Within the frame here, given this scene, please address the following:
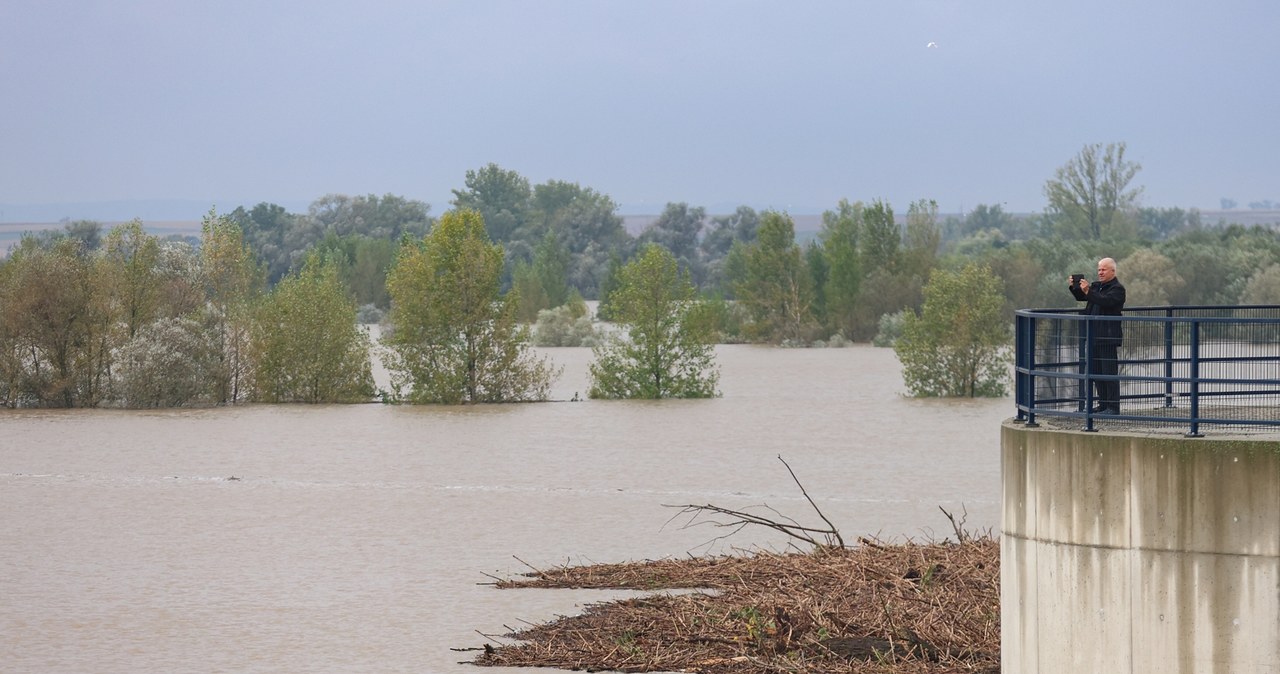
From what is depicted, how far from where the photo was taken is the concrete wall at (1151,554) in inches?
394

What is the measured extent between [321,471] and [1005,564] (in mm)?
24014

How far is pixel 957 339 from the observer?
50.8m

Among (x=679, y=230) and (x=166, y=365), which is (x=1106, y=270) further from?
(x=679, y=230)

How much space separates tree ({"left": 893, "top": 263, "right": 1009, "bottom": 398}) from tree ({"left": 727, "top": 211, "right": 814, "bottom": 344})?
31.0 metres

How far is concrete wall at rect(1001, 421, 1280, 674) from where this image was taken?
10.0 m

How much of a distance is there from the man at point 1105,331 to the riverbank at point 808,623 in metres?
2.31

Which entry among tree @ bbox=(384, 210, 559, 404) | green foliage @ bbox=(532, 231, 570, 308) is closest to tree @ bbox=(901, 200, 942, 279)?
green foliage @ bbox=(532, 231, 570, 308)

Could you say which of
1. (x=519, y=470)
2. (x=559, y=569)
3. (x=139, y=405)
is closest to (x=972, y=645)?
(x=559, y=569)

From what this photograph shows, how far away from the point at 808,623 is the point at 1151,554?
449cm

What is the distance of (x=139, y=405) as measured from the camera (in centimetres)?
5028

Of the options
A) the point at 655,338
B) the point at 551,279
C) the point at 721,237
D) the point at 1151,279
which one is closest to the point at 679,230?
the point at 721,237

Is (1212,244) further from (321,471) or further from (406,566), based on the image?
(406,566)

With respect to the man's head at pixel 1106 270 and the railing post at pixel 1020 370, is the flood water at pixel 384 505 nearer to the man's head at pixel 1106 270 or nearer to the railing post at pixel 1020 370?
the railing post at pixel 1020 370

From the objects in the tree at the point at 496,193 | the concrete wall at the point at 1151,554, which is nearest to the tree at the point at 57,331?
the concrete wall at the point at 1151,554
